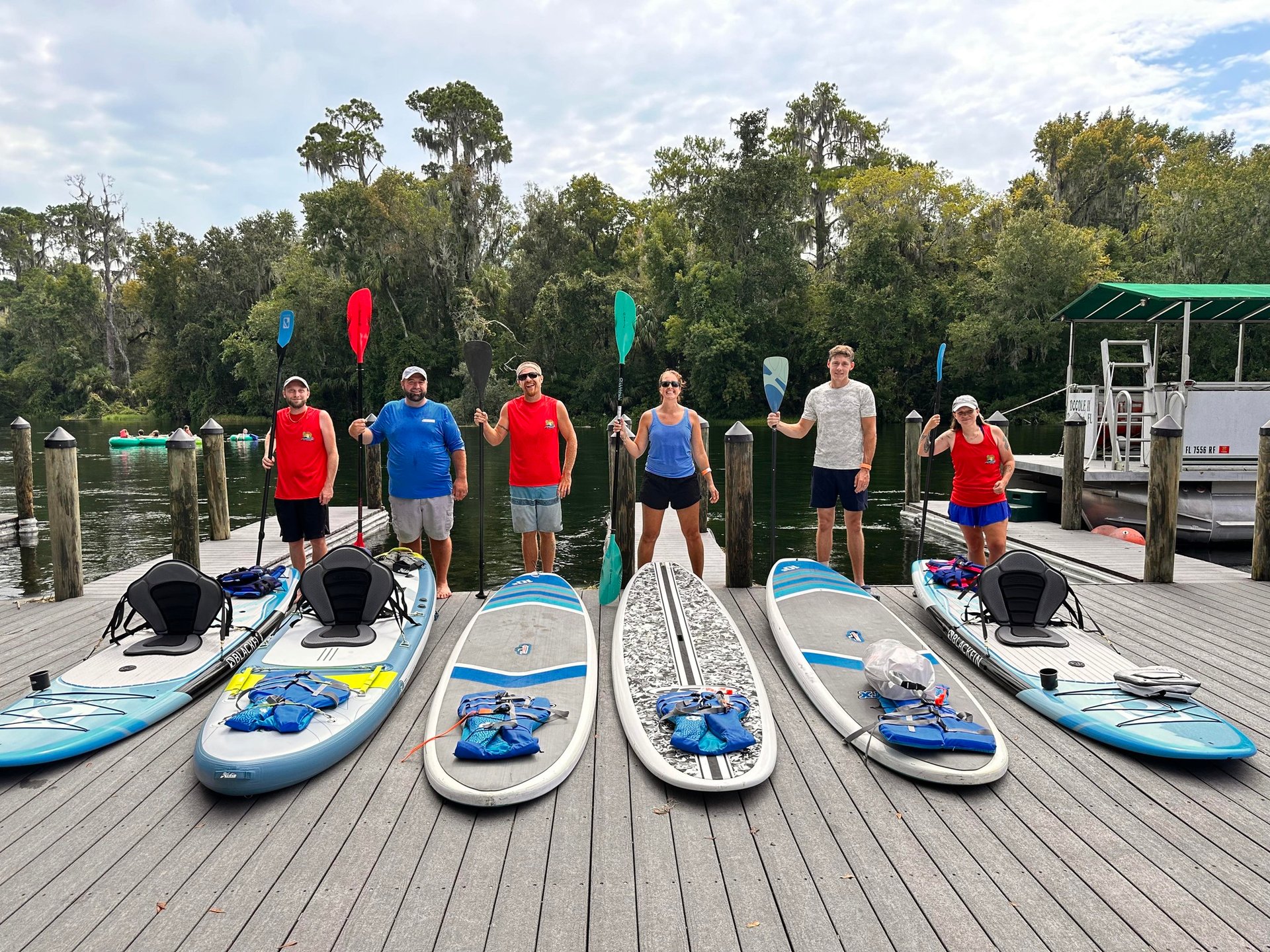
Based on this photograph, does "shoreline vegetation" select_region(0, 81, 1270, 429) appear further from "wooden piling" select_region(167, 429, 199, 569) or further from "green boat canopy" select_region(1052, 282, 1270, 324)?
"wooden piling" select_region(167, 429, 199, 569)

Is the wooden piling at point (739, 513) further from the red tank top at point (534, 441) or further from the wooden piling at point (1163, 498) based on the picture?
the wooden piling at point (1163, 498)

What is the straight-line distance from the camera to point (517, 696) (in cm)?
367

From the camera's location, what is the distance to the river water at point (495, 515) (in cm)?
975

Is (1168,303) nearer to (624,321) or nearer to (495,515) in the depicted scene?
(624,321)

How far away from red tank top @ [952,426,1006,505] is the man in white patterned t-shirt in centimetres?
81

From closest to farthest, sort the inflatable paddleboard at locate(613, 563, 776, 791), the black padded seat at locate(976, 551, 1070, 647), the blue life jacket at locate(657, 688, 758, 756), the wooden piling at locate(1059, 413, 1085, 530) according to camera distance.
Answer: the inflatable paddleboard at locate(613, 563, 776, 791)
the blue life jacket at locate(657, 688, 758, 756)
the black padded seat at locate(976, 551, 1070, 647)
the wooden piling at locate(1059, 413, 1085, 530)

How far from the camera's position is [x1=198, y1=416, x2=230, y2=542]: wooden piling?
28.8 feet

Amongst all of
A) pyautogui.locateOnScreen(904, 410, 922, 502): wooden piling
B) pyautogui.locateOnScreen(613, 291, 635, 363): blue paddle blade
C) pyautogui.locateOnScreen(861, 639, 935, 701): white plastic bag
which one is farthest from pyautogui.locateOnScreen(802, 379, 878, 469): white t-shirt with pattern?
pyautogui.locateOnScreen(904, 410, 922, 502): wooden piling

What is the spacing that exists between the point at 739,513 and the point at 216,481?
6.39 m

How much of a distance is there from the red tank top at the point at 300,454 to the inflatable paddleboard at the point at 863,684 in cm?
349

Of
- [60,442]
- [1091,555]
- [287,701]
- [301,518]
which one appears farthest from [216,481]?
[1091,555]

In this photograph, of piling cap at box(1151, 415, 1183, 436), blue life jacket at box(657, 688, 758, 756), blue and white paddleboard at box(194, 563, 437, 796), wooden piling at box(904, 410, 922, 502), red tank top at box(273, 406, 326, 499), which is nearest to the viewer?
blue and white paddleboard at box(194, 563, 437, 796)

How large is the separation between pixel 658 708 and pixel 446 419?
308cm

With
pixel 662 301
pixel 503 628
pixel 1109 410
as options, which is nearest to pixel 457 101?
pixel 662 301
